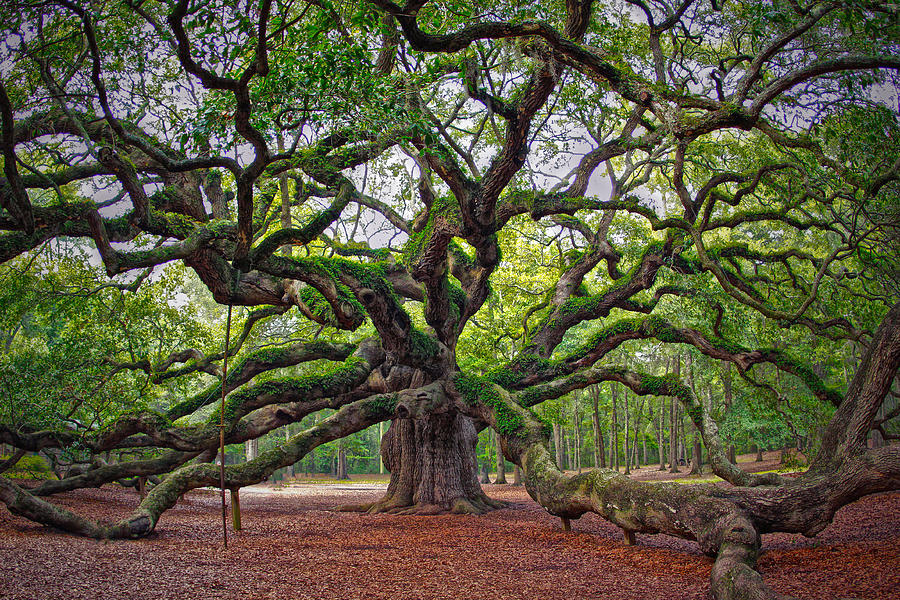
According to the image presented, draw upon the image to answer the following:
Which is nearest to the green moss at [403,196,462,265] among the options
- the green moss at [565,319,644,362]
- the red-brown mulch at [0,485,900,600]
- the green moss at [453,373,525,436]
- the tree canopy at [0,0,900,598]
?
the tree canopy at [0,0,900,598]

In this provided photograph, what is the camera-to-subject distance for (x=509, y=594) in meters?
4.59

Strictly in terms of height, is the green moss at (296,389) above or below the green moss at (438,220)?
below

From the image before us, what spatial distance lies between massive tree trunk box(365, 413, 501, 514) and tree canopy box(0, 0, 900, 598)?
58 mm

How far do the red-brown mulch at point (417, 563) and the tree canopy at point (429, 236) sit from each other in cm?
47

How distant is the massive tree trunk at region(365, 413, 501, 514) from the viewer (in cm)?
1109

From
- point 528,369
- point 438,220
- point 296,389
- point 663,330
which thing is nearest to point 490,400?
point 528,369

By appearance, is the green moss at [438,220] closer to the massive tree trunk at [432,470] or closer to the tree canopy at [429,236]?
the tree canopy at [429,236]

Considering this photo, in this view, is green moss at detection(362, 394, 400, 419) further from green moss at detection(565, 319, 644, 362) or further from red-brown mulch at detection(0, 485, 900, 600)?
green moss at detection(565, 319, 644, 362)

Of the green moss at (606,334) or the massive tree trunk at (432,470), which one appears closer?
the massive tree trunk at (432,470)

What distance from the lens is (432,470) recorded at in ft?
37.1

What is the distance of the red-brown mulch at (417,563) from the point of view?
14.7ft

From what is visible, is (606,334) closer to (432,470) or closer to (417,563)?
(432,470)

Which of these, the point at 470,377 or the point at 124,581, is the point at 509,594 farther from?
the point at 470,377

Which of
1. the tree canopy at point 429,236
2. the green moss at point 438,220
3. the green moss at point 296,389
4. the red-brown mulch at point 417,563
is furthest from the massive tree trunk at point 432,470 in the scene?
the green moss at point 438,220
